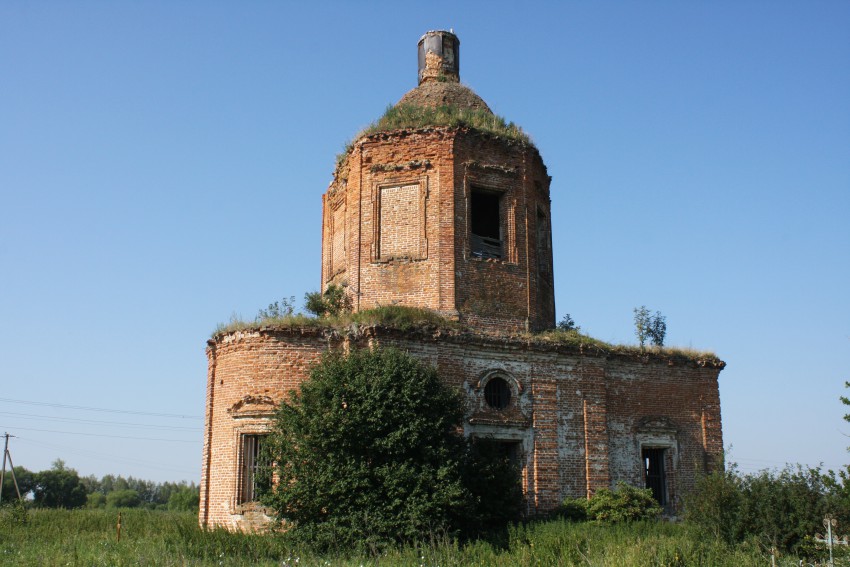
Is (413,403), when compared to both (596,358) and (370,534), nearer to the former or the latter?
(370,534)

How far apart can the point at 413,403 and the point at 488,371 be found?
2957mm

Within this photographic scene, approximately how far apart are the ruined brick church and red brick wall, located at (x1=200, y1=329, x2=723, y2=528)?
3 cm

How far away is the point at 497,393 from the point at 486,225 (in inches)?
191

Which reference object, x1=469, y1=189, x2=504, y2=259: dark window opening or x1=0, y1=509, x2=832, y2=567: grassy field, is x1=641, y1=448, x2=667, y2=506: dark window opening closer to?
x1=0, y1=509, x2=832, y2=567: grassy field

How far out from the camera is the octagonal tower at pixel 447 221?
1675 centimetres

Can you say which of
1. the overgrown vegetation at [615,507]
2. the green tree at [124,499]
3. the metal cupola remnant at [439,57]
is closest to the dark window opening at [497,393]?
the overgrown vegetation at [615,507]

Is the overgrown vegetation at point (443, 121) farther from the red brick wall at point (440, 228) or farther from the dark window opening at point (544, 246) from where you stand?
the dark window opening at point (544, 246)

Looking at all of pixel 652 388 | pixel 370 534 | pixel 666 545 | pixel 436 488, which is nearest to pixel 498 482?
pixel 436 488

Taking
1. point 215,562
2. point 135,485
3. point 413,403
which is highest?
point 413,403

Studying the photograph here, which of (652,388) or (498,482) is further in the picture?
(652,388)

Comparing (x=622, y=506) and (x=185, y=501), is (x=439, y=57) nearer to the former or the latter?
(x=622, y=506)

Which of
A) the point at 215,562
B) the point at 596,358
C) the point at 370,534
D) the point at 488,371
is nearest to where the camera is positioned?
the point at 215,562

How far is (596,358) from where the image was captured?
16.8m

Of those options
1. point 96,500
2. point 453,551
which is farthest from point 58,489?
point 453,551
